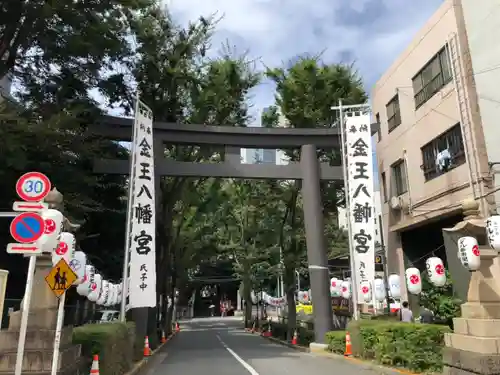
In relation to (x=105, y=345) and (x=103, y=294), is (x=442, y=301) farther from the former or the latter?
(x=105, y=345)

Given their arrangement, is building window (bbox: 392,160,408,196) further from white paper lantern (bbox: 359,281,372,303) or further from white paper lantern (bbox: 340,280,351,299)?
white paper lantern (bbox: 359,281,372,303)

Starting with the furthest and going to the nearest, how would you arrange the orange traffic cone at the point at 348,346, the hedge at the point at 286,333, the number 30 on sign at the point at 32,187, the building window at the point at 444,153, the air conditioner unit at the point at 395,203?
the hedge at the point at 286,333 < the air conditioner unit at the point at 395,203 < the building window at the point at 444,153 < the orange traffic cone at the point at 348,346 < the number 30 on sign at the point at 32,187

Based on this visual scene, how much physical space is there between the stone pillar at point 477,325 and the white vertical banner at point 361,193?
7427 millimetres

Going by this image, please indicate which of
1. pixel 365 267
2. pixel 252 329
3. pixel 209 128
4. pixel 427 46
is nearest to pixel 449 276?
pixel 365 267

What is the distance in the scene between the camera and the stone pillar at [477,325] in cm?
794

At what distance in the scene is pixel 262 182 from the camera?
2777cm

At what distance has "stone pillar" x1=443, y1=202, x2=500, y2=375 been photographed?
26.1 ft

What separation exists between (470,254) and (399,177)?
13.1 meters

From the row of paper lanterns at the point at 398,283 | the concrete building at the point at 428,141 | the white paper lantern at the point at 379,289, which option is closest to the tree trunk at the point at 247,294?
the row of paper lanterns at the point at 398,283

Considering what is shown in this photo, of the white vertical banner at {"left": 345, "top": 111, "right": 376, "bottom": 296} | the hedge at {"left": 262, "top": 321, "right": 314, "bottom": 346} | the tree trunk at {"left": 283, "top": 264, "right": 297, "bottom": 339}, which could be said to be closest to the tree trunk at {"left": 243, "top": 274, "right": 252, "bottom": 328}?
the hedge at {"left": 262, "top": 321, "right": 314, "bottom": 346}

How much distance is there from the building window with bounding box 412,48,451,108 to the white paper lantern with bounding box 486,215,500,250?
9.01m

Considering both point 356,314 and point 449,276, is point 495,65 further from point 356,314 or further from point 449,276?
point 356,314

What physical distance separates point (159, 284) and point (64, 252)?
55.1ft

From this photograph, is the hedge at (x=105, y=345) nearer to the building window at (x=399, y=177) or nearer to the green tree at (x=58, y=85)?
the green tree at (x=58, y=85)
